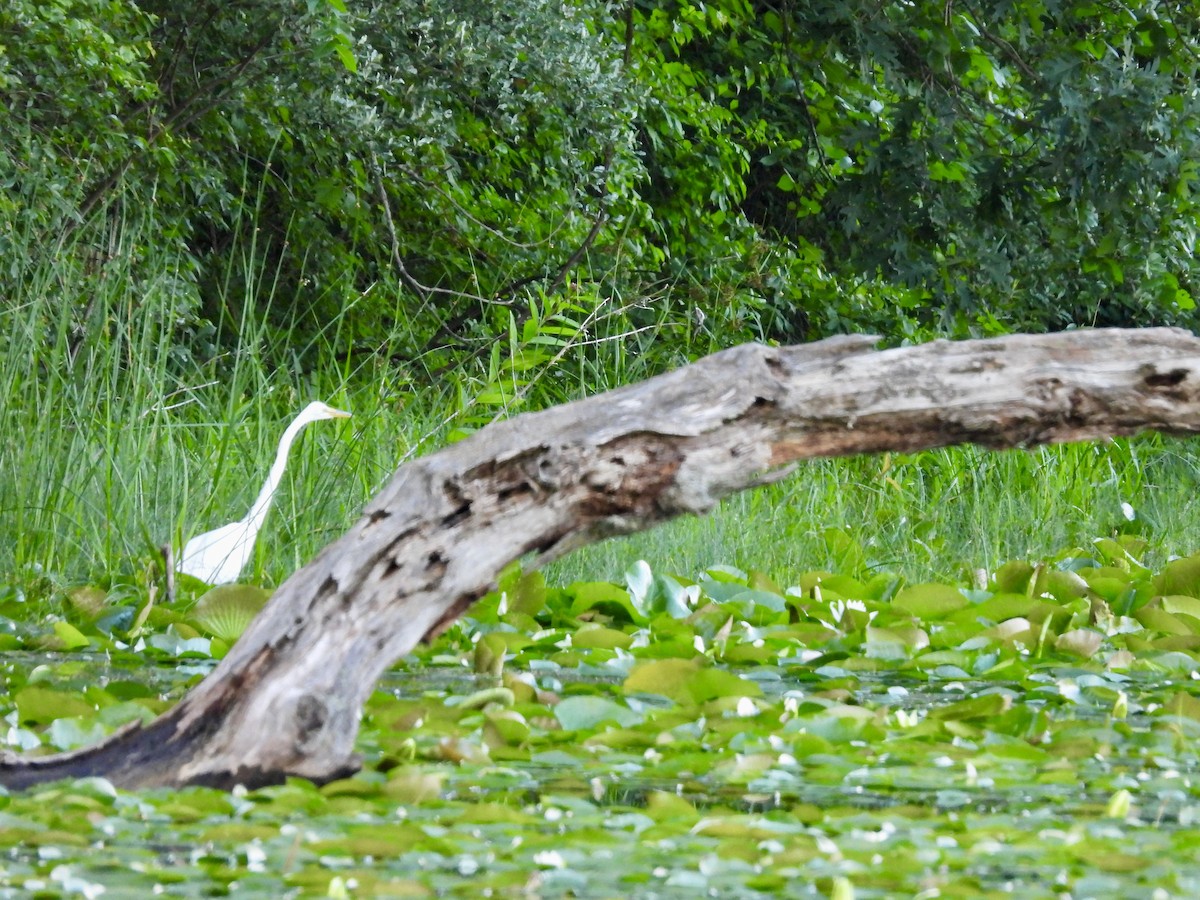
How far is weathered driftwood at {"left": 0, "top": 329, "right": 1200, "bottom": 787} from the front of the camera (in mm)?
1766

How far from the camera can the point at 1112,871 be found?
55.3 inches

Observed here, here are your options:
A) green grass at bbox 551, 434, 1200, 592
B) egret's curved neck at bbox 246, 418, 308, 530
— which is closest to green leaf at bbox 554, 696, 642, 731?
egret's curved neck at bbox 246, 418, 308, 530

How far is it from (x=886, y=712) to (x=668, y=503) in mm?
467

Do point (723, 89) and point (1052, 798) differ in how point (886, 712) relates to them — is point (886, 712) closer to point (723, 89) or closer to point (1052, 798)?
point (1052, 798)

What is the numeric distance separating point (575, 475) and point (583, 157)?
19.3 feet

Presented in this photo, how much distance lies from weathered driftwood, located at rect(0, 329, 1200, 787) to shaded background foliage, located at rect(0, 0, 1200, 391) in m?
2.60

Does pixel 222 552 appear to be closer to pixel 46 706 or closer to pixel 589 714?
pixel 46 706

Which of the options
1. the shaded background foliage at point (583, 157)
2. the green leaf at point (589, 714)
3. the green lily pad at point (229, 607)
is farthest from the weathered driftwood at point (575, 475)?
the shaded background foliage at point (583, 157)

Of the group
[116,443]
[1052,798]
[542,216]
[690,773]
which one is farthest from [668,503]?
[542,216]

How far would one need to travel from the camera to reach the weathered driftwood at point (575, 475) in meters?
1.77

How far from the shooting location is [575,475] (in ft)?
6.51

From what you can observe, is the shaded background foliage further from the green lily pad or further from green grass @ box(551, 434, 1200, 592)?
the green lily pad

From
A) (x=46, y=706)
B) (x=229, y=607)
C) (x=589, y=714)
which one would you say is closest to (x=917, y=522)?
(x=229, y=607)

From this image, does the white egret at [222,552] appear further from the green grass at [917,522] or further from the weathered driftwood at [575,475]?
the weathered driftwood at [575,475]
